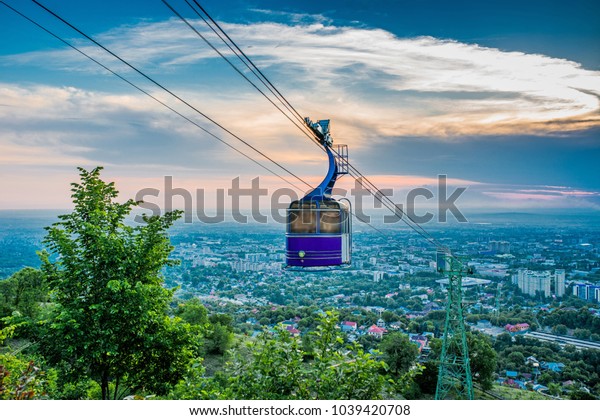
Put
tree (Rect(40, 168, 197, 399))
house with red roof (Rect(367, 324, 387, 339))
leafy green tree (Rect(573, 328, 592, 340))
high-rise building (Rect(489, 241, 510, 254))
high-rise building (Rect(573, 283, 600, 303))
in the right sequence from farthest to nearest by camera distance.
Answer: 1. house with red roof (Rect(367, 324, 387, 339))
2. high-rise building (Rect(489, 241, 510, 254))
3. leafy green tree (Rect(573, 328, 592, 340))
4. high-rise building (Rect(573, 283, 600, 303))
5. tree (Rect(40, 168, 197, 399))

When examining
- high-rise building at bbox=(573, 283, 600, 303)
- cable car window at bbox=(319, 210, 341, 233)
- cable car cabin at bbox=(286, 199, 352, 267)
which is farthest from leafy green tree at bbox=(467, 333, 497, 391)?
cable car window at bbox=(319, 210, 341, 233)

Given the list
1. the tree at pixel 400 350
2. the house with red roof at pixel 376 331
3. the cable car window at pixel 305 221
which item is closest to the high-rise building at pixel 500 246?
the house with red roof at pixel 376 331

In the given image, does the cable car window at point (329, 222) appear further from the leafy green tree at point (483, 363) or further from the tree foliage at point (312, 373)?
the leafy green tree at point (483, 363)

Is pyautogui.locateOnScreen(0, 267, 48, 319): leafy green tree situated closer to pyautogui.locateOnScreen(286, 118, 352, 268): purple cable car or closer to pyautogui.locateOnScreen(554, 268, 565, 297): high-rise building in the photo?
pyautogui.locateOnScreen(286, 118, 352, 268): purple cable car

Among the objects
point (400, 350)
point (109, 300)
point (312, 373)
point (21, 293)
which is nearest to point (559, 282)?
point (400, 350)

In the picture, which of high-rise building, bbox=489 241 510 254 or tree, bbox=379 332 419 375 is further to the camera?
tree, bbox=379 332 419 375

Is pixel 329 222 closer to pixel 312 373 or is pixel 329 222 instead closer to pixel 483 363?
pixel 312 373

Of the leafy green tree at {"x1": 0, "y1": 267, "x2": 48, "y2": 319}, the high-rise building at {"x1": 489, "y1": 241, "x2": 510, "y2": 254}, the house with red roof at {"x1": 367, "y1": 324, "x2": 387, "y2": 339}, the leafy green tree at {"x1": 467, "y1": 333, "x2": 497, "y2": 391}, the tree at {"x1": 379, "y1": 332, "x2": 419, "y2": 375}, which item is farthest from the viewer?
the leafy green tree at {"x1": 0, "y1": 267, "x2": 48, "y2": 319}
